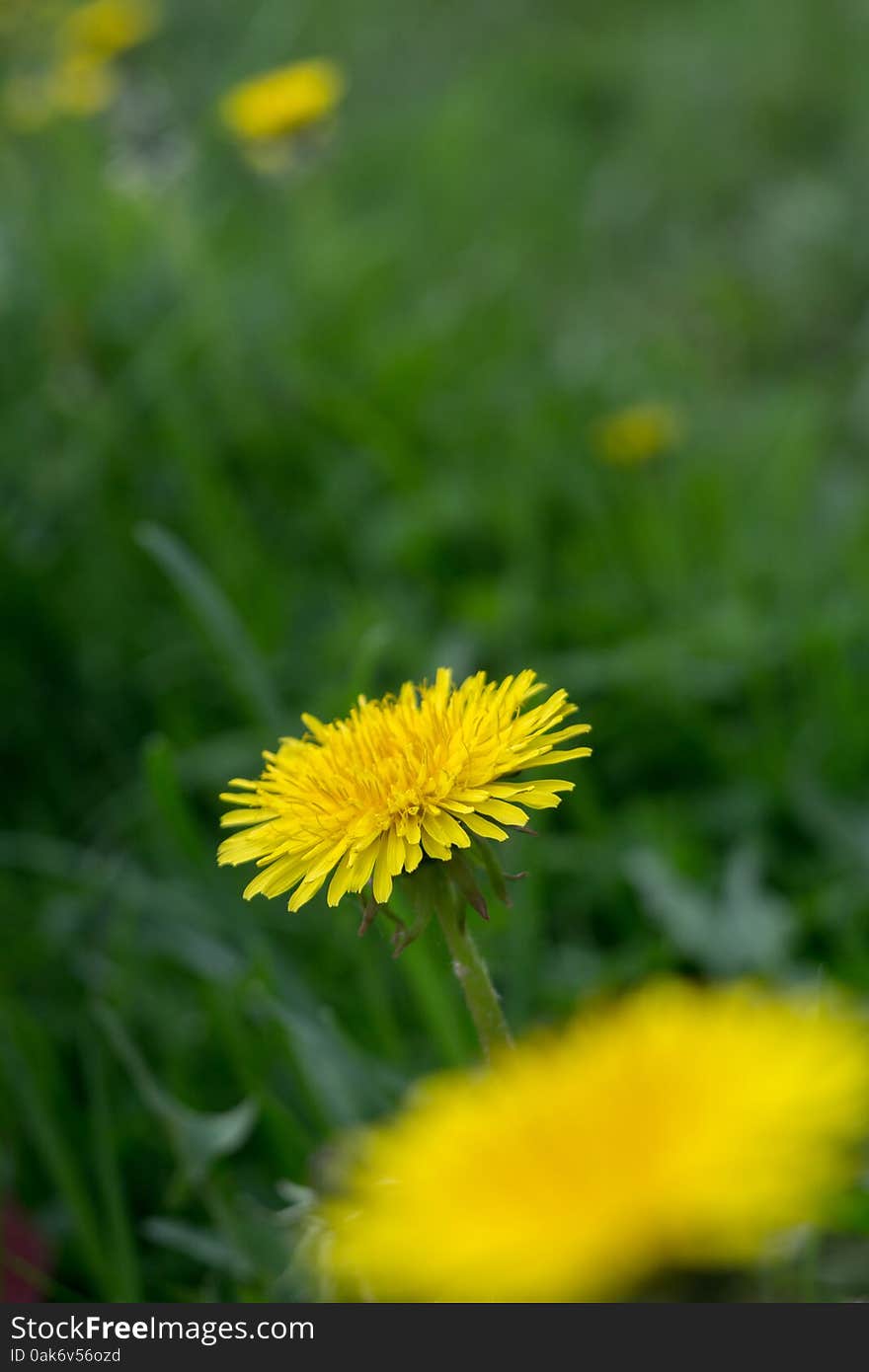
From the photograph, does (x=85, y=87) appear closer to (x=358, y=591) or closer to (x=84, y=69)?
(x=84, y=69)

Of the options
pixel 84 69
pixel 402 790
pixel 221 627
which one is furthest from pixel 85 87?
pixel 402 790

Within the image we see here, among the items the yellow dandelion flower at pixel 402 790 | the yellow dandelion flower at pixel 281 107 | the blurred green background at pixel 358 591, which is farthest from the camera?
the yellow dandelion flower at pixel 281 107

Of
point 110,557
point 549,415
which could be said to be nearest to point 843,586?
point 549,415

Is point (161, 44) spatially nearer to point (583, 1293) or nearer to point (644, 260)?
point (644, 260)

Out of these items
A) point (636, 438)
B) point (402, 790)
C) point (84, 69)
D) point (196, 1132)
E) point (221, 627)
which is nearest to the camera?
point (402, 790)

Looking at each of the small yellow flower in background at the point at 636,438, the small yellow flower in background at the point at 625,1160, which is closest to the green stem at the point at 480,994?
the small yellow flower in background at the point at 625,1160

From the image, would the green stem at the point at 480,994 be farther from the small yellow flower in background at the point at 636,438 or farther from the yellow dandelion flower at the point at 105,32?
the yellow dandelion flower at the point at 105,32

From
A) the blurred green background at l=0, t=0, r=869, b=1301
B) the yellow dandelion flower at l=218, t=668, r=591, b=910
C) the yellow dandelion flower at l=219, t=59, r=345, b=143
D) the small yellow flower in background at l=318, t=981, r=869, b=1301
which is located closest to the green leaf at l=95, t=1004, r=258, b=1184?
the blurred green background at l=0, t=0, r=869, b=1301
